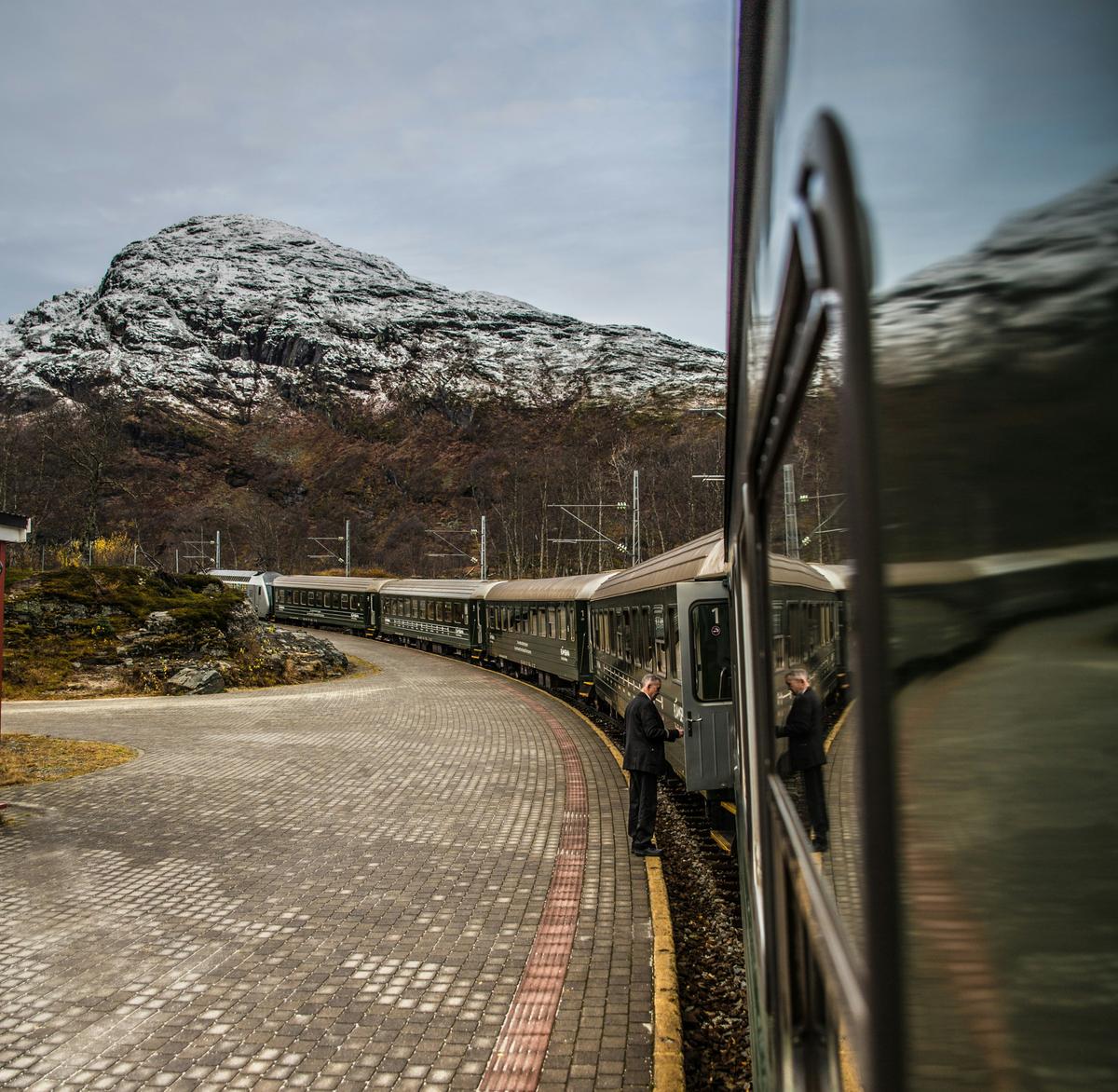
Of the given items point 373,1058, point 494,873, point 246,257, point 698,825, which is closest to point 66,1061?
point 373,1058

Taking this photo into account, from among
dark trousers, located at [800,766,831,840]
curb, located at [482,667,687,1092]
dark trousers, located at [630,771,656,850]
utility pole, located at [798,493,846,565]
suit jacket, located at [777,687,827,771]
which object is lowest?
curb, located at [482,667,687,1092]

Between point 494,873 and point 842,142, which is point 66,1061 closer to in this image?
point 494,873

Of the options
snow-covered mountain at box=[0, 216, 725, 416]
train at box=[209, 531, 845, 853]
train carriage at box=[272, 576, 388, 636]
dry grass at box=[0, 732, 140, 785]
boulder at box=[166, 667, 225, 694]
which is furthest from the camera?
snow-covered mountain at box=[0, 216, 725, 416]

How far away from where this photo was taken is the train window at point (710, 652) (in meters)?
9.07

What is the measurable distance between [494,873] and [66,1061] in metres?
3.75

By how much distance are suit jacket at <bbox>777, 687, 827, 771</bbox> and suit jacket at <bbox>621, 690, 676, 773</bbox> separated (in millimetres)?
6807

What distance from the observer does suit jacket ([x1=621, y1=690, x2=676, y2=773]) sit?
323 inches

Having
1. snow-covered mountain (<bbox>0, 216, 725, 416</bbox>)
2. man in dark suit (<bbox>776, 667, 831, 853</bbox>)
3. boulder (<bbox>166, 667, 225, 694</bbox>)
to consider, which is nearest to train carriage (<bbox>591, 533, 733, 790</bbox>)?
man in dark suit (<bbox>776, 667, 831, 853</bbox>)

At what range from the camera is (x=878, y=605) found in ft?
2.36

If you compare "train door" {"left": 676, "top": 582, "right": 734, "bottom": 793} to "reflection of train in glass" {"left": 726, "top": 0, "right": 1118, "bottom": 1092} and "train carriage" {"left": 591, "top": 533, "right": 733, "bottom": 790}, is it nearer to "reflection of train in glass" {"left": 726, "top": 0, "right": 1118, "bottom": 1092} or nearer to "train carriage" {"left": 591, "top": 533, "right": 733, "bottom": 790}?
"train carriage" {"left": 591, "top": 533, "right": 733, "bottom": 790}

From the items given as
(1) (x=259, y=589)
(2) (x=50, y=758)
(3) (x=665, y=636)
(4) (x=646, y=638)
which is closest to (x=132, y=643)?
(2) (x=50, y=758)

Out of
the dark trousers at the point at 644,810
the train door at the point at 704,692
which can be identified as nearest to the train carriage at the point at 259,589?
the train door at the point at 704,692

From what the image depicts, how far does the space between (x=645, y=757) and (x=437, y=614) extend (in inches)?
1018

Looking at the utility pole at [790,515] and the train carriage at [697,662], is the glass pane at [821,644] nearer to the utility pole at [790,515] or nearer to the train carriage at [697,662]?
the utility pole at [790,515]
